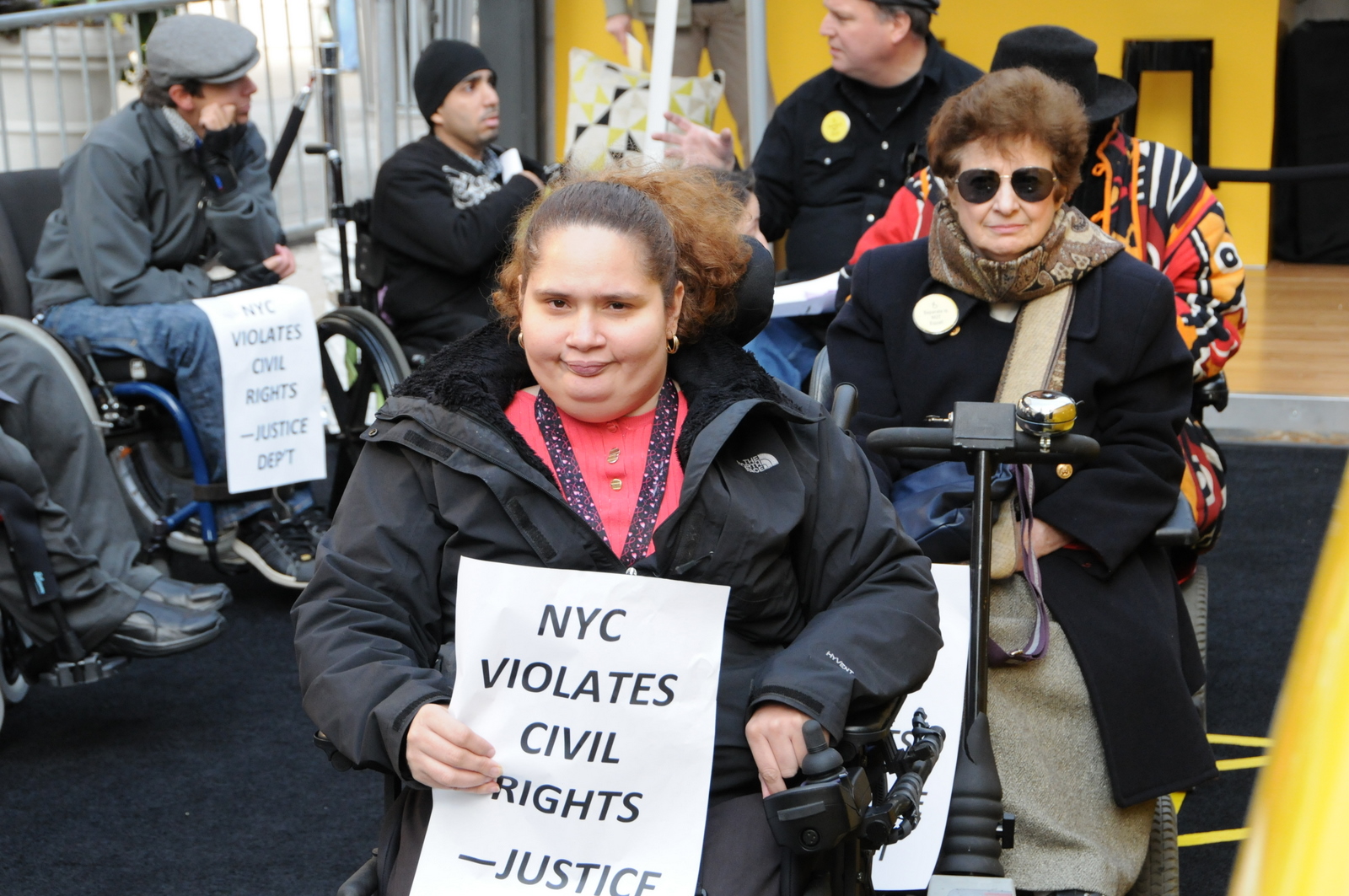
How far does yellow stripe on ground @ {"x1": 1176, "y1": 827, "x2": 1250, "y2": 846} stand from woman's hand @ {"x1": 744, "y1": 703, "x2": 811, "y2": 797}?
178 centimetres

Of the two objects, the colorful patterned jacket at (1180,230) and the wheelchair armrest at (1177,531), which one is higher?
the colorful patterned jacket at (1180,230)

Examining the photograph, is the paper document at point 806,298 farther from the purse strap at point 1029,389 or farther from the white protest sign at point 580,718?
the white protest sign at point 580,718

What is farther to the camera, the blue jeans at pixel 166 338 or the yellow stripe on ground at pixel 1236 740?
the blue jeans at pixel 166 338

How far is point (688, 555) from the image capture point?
2.00m

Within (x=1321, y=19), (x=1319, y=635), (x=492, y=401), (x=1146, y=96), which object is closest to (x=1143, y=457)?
(x=492, y=401)

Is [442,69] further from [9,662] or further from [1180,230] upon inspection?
[1180,230]

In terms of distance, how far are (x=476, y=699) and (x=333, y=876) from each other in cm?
152

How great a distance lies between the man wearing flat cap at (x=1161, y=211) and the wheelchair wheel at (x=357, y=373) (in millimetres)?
1934

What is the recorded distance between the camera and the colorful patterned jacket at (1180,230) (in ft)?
10.9

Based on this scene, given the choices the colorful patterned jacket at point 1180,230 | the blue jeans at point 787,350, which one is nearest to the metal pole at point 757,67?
the blue jeans at point 787,350

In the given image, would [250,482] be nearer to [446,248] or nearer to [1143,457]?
[446,248]

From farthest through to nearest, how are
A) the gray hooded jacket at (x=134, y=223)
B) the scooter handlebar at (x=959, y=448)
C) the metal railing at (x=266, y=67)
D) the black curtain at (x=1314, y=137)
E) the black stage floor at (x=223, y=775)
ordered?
1. the black curtain at (x=1314, y=137)
2. the metal railing at (x=266, y=67)
3. the gray hooded jacket at (x=134, y=223)
4. the black stage floor at (x=223, y=775)
5. the scooter handlebar at (x=959, y=448)

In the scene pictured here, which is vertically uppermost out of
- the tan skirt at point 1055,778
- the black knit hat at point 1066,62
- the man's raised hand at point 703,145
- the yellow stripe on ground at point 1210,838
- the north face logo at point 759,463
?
the black knit hat at point 1066,62

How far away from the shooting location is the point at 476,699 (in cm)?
188
